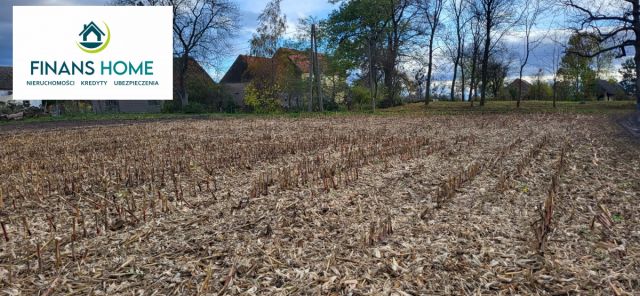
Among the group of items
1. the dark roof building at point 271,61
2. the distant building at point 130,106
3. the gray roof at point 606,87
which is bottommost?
the distant building at point 130,106

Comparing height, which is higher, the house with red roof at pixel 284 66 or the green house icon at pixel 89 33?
the house with red roof at pixel 284 66

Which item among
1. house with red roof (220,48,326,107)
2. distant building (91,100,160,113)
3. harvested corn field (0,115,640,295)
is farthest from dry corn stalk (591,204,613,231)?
distant building (91,100,160,113)

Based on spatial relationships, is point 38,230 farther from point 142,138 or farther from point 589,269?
point 142,138

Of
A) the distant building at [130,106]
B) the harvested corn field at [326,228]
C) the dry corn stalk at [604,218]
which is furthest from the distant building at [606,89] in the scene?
the dry corn stalk at [604,218]

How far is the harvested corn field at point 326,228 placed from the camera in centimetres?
296

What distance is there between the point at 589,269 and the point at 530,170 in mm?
3789

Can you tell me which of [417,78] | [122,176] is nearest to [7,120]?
[122,176]

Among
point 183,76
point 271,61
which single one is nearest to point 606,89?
point 271,61

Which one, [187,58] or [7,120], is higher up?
[187,58]

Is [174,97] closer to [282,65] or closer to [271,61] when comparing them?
[271,61]

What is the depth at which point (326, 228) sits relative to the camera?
13.2 ft

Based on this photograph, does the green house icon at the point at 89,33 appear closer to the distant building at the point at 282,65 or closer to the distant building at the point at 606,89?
the distant building at the point at 282,65

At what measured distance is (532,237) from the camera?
3.65 meters

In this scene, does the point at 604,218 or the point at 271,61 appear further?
the point at 271,61
